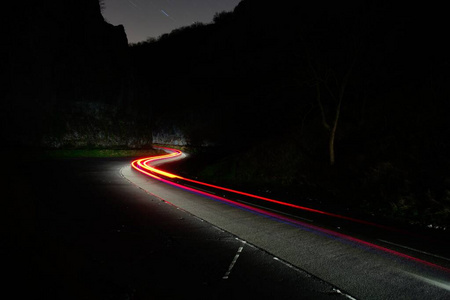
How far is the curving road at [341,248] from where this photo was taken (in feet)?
16.5

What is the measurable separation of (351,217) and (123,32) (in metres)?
69.2

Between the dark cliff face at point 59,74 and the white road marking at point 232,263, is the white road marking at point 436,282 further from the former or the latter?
the dark cliff face at point 59,74

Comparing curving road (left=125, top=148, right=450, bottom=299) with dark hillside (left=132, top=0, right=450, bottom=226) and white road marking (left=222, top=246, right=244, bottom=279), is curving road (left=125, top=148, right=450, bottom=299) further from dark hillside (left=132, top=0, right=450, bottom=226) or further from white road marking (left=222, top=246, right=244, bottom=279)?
dark hillside (left=132, top=0, right=450, bottom=226)

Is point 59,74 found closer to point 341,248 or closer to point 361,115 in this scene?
point 361,115

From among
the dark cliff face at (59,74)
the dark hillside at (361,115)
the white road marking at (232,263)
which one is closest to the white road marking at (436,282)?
the white road marking at (232,263)

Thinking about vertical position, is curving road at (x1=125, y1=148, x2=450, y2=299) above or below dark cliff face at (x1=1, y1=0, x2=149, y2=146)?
below

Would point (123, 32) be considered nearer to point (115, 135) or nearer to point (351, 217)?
A: point (115, 135)

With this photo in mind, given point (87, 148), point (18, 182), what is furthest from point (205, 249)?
point (87, 148)

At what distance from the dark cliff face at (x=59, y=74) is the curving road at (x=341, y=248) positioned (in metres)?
42.6

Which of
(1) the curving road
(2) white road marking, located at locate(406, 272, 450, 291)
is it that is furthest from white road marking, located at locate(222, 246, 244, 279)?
(2) white road marking, located at locate(406, 272, 450, 291)

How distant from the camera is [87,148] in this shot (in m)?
48.3

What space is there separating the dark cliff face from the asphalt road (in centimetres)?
4027

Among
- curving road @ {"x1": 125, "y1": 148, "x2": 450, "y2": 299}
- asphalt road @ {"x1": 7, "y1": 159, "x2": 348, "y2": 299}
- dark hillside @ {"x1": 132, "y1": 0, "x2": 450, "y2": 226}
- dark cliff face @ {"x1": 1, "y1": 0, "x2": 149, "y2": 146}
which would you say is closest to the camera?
asphalt road @ {"x1": 7, "y1": 159, "x2": 348, "y2": 299}

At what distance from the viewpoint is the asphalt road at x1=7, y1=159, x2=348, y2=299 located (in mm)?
4863
